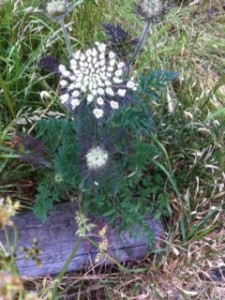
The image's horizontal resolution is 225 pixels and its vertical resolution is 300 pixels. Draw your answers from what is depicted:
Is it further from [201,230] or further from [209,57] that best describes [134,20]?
[201,230]

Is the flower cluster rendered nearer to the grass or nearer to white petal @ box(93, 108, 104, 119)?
white petal @ box(93, 108, 104, 119)

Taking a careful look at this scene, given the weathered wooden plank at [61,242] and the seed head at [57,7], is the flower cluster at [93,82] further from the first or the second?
the weathered wooden plank at [61,242]

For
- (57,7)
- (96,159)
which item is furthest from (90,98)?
(57,7)

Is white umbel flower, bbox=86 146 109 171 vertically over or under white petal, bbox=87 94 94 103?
under

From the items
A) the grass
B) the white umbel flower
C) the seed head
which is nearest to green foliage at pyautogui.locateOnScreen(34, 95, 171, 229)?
the white umbel flower

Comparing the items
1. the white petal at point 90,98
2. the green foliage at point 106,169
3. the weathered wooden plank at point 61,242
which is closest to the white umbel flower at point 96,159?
the green foliage at point 106,169
